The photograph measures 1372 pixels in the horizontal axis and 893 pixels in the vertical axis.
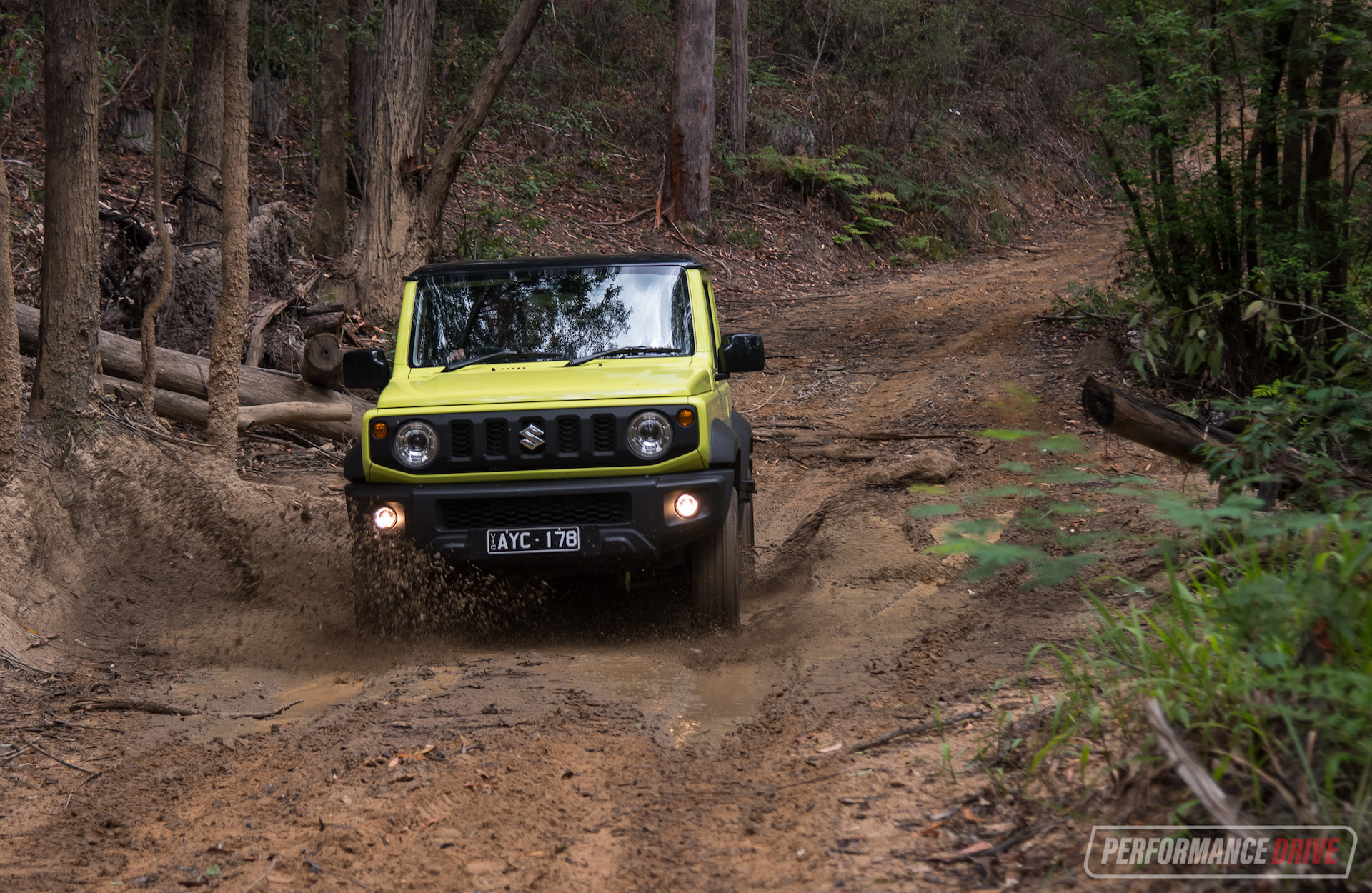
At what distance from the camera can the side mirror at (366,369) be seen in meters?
5.33

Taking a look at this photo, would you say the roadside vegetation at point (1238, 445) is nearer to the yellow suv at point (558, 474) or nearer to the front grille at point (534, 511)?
the yellow suv at point (558, 474)

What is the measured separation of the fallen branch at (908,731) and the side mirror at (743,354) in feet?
7.64

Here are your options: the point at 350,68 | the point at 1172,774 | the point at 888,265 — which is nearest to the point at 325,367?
the point at 1172,774

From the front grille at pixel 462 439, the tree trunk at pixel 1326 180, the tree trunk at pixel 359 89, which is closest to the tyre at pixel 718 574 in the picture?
the front grille at pixel 462 439

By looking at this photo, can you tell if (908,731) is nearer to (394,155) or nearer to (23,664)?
(23,664)

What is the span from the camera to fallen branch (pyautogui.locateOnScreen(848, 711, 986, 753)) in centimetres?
352

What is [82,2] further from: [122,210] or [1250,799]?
[1250,799]

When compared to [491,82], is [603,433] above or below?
below

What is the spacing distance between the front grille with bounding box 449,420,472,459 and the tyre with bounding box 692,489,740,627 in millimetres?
1151

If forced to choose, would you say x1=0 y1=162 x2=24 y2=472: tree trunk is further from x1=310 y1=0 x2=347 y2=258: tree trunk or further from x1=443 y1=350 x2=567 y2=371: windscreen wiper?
x1=310 y1=0 x2=347 y2=258: tree trunk

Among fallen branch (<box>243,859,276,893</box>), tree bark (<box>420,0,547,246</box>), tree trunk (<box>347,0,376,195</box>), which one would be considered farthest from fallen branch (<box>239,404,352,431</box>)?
tree trunk (<box>347,0,376,195</box>)

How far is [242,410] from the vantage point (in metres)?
7.80

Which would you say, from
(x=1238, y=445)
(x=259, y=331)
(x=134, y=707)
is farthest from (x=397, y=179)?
(x=1238, y=445)

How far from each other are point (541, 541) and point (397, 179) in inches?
288
